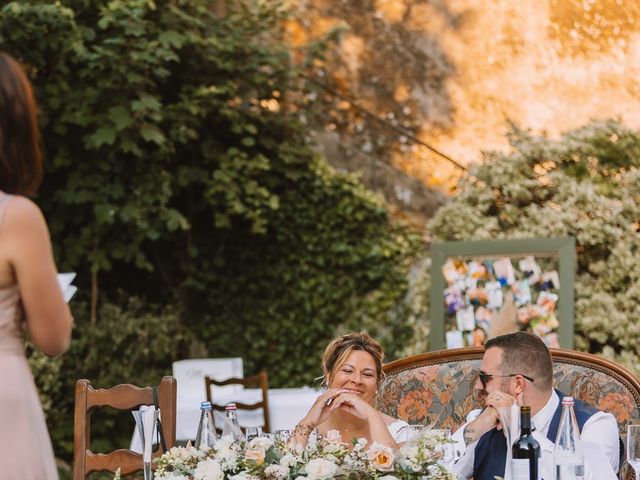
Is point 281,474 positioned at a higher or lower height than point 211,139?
lower

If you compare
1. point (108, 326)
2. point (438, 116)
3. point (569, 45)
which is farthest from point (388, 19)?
point (108, 326)

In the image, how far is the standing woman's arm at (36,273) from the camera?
1573 mm

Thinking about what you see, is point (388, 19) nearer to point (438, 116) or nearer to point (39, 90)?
point (438, 116)

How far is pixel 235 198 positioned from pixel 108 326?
1380mm

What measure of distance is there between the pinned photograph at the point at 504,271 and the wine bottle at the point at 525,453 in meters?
3.67

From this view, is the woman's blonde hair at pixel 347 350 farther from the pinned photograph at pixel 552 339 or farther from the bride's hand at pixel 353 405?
the pinned photograph at pixel 552 339

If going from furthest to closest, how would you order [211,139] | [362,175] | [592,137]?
[362,175] < [211,139] < [592,137]

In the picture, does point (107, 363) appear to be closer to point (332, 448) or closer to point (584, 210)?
point (584, 210)

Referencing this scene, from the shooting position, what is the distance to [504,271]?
5.71 meters

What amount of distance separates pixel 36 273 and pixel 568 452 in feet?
4.05

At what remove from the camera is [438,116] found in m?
8.03

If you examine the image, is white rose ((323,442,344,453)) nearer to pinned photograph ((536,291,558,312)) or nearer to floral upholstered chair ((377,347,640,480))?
floral upholstered chair ((377,347,640,480))

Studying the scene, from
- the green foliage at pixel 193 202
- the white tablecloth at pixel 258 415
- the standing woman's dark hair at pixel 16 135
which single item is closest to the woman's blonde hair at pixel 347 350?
the standing woman's dark hair at pixel 16 135

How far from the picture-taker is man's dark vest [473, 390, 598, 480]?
2.70 metres
